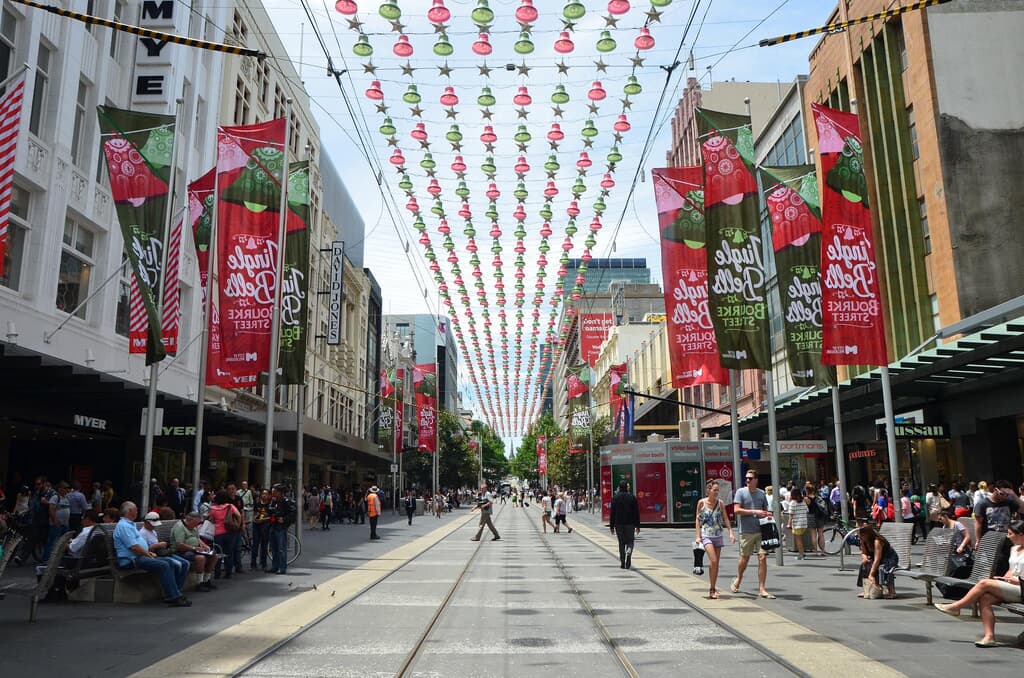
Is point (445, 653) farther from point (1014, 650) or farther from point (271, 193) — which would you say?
point (271, 193)

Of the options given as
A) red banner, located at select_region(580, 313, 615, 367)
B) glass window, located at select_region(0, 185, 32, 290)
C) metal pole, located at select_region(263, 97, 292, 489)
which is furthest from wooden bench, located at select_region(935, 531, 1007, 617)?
red banner, located at select_region(580, 313, 615, 367)

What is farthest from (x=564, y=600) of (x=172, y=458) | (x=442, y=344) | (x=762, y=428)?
(x=442, y=344)

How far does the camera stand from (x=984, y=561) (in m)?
9.90

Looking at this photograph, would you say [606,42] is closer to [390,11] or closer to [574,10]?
[574,10]

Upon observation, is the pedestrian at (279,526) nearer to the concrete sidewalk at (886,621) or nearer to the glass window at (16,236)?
the concrete sidewalk at (886,621)

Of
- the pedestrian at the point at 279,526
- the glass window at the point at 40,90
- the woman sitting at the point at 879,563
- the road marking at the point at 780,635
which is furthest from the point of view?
the glass window at the point at 40,90

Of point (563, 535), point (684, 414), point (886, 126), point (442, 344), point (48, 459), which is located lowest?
point (563, 535)

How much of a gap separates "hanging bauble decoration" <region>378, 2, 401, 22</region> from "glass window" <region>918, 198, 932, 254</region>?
2138 centimetres

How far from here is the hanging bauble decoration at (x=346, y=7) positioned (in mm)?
12873

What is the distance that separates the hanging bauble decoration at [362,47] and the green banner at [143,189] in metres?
4.47

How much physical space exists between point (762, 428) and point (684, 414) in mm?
17529

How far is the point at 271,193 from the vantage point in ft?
59.5

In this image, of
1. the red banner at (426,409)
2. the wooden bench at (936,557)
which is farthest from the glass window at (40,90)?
the red banner at (426,409)

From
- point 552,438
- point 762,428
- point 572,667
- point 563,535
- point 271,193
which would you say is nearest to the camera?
point 572,667
